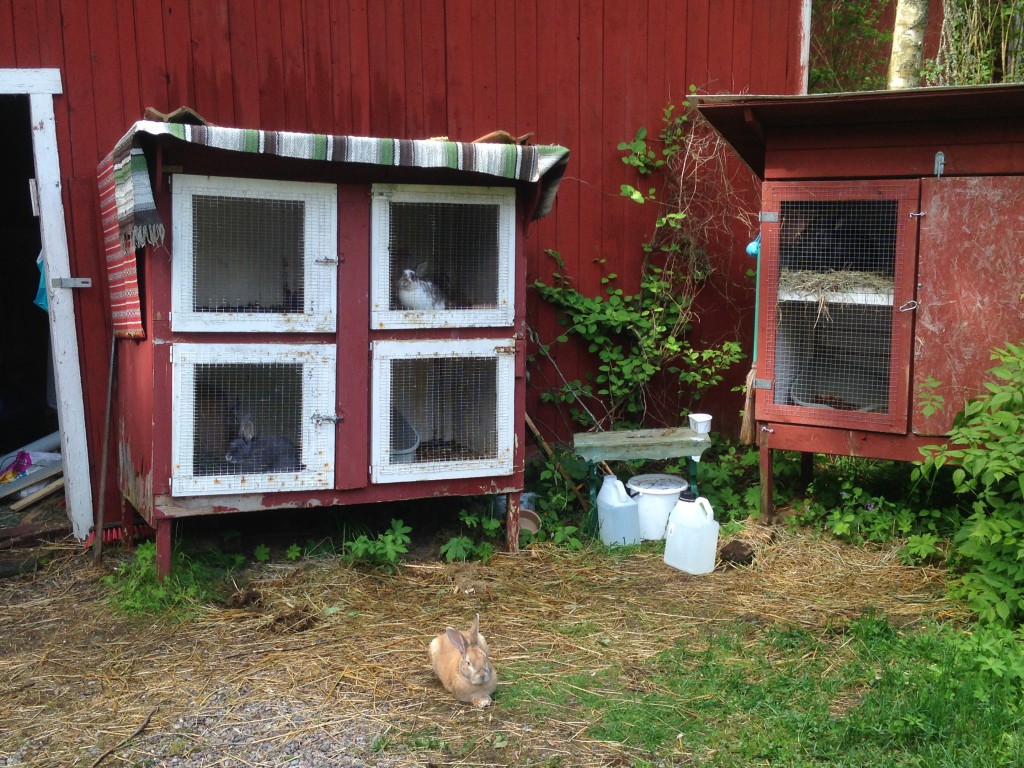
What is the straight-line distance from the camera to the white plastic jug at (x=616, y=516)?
5070 millimetres

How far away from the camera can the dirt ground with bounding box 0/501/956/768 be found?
9.92 ft

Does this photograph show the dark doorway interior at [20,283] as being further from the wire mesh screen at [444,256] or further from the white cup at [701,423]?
the white cup at [701,423]

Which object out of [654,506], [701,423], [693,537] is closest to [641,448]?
[654,506]

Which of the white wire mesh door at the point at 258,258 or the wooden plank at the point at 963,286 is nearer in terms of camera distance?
the white wire mesh door at the point at 258,258

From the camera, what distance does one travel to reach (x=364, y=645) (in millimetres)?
3834

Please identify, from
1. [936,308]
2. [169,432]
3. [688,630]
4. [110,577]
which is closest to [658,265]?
[936,308]

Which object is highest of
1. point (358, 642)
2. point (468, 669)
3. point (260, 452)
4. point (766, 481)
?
point (260, 452)

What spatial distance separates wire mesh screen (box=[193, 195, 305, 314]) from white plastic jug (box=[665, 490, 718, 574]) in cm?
216

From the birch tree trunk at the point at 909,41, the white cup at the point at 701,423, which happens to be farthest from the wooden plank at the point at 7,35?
the birch tree trunk at the point at 909,41

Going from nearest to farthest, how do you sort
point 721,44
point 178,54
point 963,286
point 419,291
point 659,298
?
point 963,286
point 419,291
point 178,54
point 659,298
point 721,44

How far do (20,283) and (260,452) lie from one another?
15.4 feet

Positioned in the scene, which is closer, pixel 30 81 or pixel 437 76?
pixel 30 81

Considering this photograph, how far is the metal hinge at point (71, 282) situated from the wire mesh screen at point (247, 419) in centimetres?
127

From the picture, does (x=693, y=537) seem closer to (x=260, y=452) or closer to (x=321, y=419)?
(x=321, y=419)
